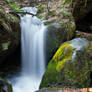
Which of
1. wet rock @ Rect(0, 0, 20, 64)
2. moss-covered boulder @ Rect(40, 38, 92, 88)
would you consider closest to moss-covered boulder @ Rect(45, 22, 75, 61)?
wet rock @ Rect(0, 0, 20, 64)

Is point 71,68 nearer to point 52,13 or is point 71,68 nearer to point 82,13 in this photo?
point 52,13

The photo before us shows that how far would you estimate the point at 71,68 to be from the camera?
12.1 ft

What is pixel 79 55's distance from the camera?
385 centimetres

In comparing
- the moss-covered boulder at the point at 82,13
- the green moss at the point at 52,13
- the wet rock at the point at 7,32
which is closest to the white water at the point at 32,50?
the wet rock at the point at 7,32

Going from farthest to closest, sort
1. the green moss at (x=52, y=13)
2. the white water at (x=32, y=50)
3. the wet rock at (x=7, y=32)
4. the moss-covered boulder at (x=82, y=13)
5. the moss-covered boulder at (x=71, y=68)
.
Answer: the green moss at (x=52, y=13) → the moss-covered boulder at (x=82, y=13) → the white water at (x=32, y=50) → the wet rock at (x=7, y=32) → the moss-covered boulder at (x=71, y=68)

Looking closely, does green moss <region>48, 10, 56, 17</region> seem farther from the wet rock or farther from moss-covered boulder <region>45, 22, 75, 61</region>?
the wet rock

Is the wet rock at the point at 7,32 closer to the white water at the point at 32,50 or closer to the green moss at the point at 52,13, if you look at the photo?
the white water at the point at 32,50

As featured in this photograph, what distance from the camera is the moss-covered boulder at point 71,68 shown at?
3658 millimetres

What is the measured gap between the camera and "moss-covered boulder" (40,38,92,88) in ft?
12.0

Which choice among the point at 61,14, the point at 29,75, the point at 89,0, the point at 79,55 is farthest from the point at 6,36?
the point at 89,0

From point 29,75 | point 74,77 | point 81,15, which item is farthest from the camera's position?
point 81,15

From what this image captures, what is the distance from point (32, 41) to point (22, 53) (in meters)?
0.76

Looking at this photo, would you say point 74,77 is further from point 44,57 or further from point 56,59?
point 44,57

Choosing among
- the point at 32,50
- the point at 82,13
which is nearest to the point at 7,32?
the point at 32,50
